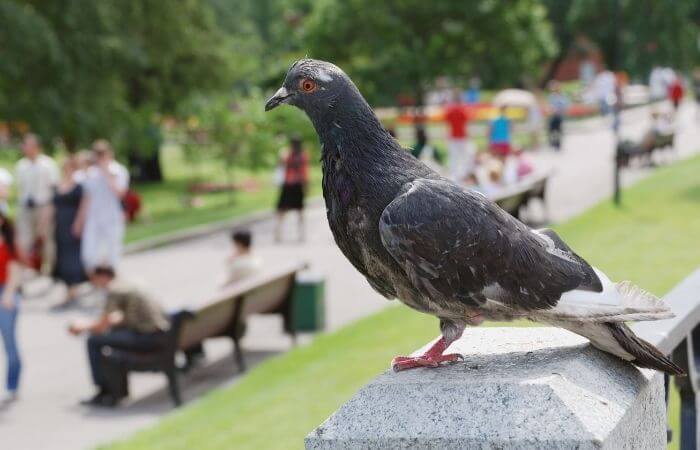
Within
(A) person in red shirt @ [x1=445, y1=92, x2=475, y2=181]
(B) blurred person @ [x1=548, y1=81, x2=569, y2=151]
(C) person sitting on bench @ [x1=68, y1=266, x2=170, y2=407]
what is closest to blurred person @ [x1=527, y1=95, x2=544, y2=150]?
(B) blurred person @ [x1=548, y1=81, x2=569, y2=151]

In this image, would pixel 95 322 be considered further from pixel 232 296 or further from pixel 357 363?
pixel 357 363

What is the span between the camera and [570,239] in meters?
16.1

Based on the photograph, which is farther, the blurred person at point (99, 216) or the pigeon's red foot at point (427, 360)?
the blurred person at point (99, 216)

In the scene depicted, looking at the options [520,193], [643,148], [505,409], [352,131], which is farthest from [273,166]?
[505,409]

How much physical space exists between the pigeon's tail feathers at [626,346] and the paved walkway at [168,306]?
23.6 ft

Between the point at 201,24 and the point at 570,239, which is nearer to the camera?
the point at 570,239

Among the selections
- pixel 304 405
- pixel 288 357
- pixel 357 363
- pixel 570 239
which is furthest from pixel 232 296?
pixel 570 239

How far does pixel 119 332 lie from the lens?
11.7 metres

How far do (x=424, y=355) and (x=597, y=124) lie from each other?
4194 centimetres

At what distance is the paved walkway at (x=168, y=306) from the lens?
10.5 m

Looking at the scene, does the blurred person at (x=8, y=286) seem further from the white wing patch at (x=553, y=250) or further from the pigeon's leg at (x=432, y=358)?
the white wing patch at (x=553, y=250)

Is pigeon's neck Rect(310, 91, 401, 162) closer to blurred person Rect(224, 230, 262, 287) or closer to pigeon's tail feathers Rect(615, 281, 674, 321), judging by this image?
pigeon's tail feathers Rect(615, 281, 674, 321)

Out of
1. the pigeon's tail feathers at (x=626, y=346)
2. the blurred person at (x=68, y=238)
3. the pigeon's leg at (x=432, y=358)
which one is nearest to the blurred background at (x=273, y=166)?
the blurred person at (x=68, y=238)

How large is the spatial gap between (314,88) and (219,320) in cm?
877
